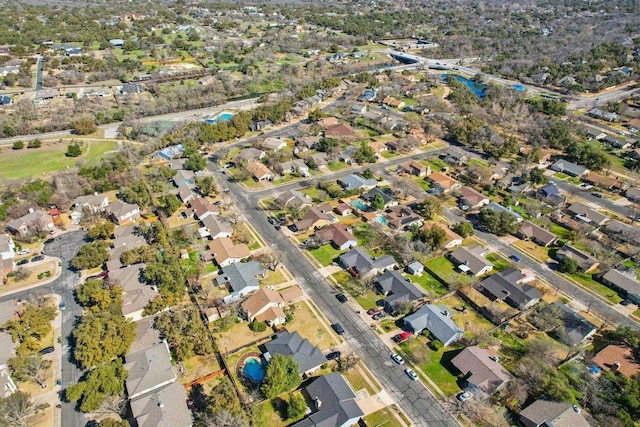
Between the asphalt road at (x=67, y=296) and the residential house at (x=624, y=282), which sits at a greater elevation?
the residential house at (x=624, y=282)

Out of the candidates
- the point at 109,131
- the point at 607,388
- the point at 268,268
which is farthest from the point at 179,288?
the point at 109,131

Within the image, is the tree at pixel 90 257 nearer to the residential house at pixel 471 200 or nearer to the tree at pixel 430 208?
the tree at pixel 430 208

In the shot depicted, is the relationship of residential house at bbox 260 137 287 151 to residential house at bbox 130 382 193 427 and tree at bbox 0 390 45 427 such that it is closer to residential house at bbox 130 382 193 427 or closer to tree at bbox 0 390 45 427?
residential house at bbox 130 382 193 427

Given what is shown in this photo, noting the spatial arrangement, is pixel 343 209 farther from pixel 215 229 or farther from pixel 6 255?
pixel 6 255

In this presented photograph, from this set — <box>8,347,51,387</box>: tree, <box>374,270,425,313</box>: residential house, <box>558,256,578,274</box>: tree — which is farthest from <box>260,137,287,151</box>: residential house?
<box>8,347,51,387</box>: tree

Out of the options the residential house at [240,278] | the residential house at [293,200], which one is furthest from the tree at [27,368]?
the residential house at [293,200]

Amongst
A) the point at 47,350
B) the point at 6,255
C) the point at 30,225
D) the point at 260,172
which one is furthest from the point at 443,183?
the point at 6,255
